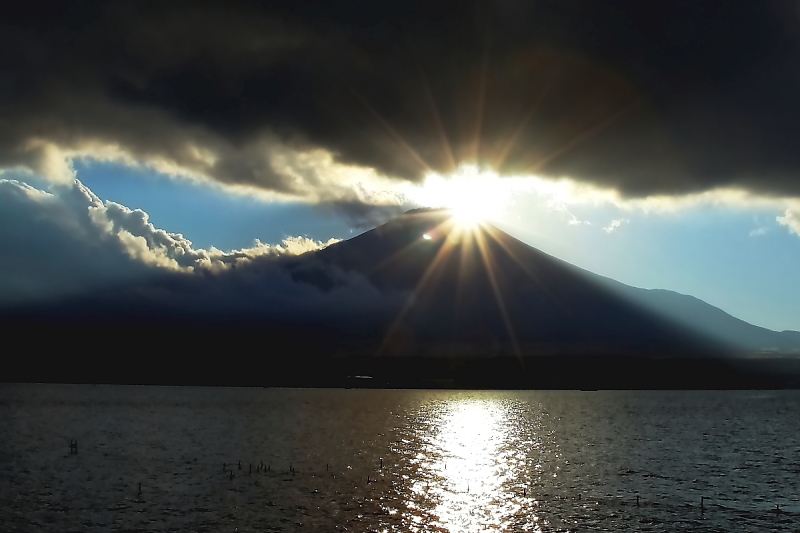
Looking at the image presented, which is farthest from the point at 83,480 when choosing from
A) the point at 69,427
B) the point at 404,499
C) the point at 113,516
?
the point at 69,427

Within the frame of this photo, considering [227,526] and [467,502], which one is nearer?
[227,526]

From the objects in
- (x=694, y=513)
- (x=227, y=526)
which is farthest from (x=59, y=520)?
(x=694, y=513)

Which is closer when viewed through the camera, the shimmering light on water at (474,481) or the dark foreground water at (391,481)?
the dark foreground water at (391,481)

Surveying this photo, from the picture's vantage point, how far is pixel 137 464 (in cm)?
10181

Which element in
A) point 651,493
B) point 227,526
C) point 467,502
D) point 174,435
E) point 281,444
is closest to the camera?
point 227,526

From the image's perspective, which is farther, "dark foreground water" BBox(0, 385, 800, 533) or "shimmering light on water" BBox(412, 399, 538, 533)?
"shimmering light on water" BBox(412, 399, 538, 533)

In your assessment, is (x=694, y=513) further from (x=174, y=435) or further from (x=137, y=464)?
(x=174, y=435)

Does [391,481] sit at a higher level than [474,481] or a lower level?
higher

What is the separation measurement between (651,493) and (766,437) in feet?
302

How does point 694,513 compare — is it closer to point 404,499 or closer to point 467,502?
point 467,502

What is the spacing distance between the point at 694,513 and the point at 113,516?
5516cm

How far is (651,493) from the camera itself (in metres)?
82.1

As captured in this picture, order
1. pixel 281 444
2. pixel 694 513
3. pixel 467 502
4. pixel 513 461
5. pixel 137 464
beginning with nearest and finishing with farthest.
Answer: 1. pixel 694 513
2. pixel 467 502
3. pixel 137 464
4. pixel 513 461
5. pixel 281 444

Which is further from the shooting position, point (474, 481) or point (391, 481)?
point (474, 481)
